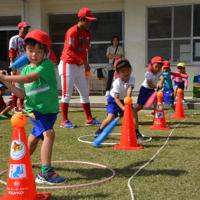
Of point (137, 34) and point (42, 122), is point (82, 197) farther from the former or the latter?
point (137, 34)

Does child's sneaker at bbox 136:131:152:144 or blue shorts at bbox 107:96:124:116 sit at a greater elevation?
blue shorts at bbox 107:96:124:116

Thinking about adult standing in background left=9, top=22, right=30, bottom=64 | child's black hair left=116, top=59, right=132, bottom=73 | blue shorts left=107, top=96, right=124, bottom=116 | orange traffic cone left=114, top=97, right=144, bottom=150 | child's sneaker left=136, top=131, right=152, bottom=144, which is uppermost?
adult standing in background left=9, top=22, right=30, bottom=64

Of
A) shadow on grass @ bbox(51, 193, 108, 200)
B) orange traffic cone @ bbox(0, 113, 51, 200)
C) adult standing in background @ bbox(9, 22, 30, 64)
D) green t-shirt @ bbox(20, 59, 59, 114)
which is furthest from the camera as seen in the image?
adult standing in background @ bbox(9, 22, 30, 64)

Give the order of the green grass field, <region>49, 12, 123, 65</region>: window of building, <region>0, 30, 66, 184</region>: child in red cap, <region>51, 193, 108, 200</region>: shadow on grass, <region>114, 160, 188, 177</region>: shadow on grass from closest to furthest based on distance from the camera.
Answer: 1. <region>51, 193, 108, 200</region>: shadow on grass
2. the green grass field
3. <region>0, 30, 66, 184</region>: child in red cap
4. <region>114, 160, 188, 177</region>: shadow on grass
5. <region>49, 12, 123, 65</region>: window of building

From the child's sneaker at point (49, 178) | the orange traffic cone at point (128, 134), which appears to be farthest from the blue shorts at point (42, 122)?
the orange traffic cone at point (128, 134)

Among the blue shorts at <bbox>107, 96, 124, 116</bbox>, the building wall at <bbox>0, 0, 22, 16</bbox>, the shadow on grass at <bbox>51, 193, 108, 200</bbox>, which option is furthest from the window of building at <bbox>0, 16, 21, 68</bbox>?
the shadow on grass at <bbox>51, 193, 108, 200</bbox>

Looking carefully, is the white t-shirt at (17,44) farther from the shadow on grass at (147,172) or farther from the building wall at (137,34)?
the building wall at (137,34)

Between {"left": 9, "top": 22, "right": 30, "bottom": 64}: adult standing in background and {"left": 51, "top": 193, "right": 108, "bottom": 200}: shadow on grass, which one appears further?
{"left": 9, "top": 22, "right": 30, "bottom": 64}: adult standing in background

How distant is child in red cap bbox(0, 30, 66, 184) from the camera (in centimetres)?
443

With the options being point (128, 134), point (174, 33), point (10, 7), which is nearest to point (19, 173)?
point (128, 134)

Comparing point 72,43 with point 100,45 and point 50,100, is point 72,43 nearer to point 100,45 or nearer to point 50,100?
→ point 50,100

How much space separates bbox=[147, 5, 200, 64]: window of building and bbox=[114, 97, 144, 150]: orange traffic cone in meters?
9.43

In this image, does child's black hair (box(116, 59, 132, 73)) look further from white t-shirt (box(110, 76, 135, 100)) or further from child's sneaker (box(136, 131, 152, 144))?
child's sneaker (box(136, 131, 152, 144))

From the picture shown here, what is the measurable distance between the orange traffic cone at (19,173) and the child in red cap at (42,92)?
59 centimetres
